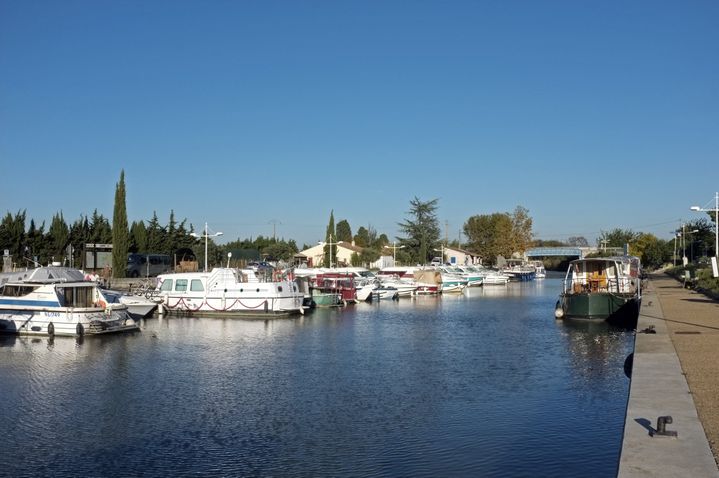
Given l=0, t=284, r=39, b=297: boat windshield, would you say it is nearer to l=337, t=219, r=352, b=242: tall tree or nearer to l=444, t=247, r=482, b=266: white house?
l=444, t=247, r=482, b=266: white house

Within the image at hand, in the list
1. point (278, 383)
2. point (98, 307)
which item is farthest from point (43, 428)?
point (98, 307)

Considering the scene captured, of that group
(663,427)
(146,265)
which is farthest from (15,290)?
(146,265)

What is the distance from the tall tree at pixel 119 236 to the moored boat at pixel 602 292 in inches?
1586

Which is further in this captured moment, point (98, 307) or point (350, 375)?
point (98, 307)

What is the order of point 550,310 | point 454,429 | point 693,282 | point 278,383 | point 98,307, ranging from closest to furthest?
point 454,429 < point 278,383 < point 98,307 < point 550,310 < point 693,282

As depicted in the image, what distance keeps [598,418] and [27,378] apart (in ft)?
56.7

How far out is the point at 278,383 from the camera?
21562mm

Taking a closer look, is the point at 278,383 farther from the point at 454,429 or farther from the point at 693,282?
the point at 693,282

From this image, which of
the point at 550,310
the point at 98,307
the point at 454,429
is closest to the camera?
the point at 454,429

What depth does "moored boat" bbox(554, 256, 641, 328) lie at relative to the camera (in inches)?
1483

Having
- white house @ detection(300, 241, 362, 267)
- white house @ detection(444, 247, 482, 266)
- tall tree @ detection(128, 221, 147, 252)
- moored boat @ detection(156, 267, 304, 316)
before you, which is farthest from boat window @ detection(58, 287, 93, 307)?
white house @ detection(444, 247, 482, 266)

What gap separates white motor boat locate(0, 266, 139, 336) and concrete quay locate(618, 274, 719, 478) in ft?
77.0

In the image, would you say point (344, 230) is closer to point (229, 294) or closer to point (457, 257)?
point (457, 257)

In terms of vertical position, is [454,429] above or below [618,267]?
below
